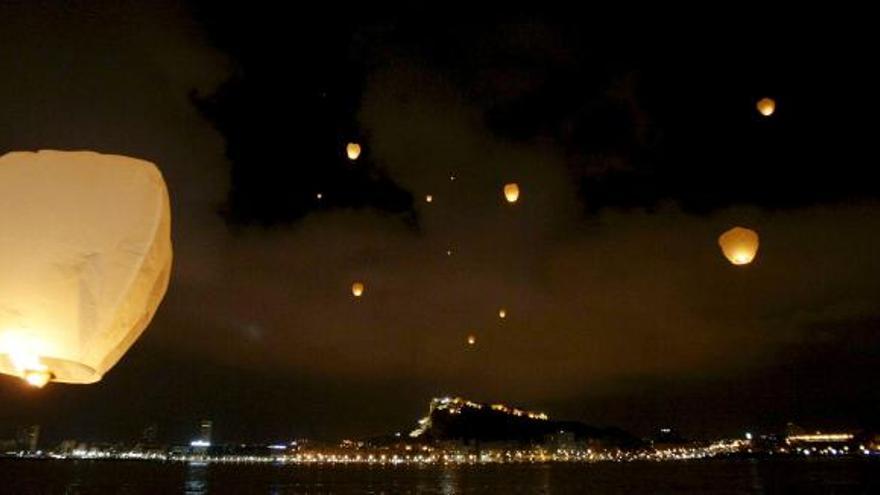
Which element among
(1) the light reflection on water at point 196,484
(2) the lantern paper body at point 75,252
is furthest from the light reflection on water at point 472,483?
(2) the lantern paper body at point 75,252

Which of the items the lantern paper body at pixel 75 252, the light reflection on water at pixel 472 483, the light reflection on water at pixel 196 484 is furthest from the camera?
the light reflection on water at pixel 196 484

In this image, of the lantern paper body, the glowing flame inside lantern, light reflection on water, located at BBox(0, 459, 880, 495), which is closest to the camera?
the lantern paper body

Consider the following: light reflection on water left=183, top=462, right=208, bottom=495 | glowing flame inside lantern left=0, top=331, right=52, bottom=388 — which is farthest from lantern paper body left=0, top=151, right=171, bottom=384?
light reflection on water left=183, top=462, right=208, bottom=495

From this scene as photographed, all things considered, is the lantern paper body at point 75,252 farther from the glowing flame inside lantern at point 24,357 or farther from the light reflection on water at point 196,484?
the light reflection on water at point 196,484

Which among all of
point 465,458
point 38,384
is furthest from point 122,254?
point 465,458

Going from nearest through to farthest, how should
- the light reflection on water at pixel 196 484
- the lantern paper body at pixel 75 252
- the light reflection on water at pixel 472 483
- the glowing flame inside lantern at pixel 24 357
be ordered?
the lantern paper body at pixel 75 252
the glowing flame inside lantern at pixel 24 357
the light reflection on water at pixel 472 483
the light reflection on water at pixel 196 484

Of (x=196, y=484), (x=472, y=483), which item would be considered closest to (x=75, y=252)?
(x=472, y=483)

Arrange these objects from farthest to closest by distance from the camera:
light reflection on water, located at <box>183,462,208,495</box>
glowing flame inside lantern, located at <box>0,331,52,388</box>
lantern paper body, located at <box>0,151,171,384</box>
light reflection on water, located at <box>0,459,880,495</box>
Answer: light reflection on water, located at <box>183,462,208,495</box> < light reflection on water, located at <box>0,459,880,495</box> < glowing flame inside lantern, located at <box>0,331,52,388</box> < lantern paper body, located at <box>0,151,171,384</box>

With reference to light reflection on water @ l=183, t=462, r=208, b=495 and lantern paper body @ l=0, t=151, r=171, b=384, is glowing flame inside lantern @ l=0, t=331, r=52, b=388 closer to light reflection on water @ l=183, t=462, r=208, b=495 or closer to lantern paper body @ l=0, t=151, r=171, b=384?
lantern paper body @ l=0, t=151, r=171, b=384

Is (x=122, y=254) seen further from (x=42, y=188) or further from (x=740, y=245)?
(x=740, y=245)
